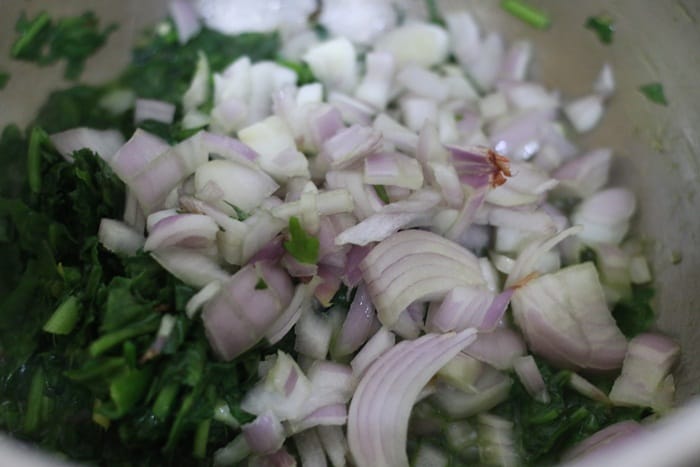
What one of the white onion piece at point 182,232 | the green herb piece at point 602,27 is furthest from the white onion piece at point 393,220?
the green herb piece at point 602,27

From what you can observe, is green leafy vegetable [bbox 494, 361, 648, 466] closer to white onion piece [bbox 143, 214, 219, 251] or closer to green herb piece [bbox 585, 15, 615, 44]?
white onion piece [bbox 143, 214, 219, 251]

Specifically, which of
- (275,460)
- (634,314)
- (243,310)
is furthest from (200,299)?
(634,314)

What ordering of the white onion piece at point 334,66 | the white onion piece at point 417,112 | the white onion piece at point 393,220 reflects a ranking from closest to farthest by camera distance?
the white onion piece at point 393,220 → the white onion piece at point 417,112 → the white onion piece at point 334,66

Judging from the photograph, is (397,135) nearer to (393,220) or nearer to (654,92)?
(393,220)

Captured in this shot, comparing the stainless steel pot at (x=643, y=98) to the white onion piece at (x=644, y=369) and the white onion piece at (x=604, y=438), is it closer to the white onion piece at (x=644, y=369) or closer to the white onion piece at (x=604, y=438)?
the white onion piece at (x=644, y=369)

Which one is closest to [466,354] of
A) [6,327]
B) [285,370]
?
[285,370]

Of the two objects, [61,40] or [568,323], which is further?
[61,40]

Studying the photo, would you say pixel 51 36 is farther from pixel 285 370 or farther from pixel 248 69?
pixel 285 370
